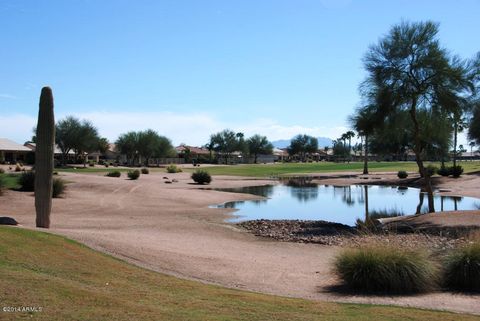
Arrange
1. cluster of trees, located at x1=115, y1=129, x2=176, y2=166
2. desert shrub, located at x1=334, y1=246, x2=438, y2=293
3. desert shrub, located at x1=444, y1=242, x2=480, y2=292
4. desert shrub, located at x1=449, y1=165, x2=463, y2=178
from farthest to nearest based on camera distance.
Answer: cluster of trees, located at x1=115, y1=129, x2=176, y2=166 → desert shrub, located at x1=449, y1=165, x2=463, y2=178 → desert shrub, located at x1=444, y1=242, x2=480, y2=292 → desert shrub, located at x1=334, y1=246, x2=438, y2=293

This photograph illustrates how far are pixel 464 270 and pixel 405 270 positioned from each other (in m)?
1.48

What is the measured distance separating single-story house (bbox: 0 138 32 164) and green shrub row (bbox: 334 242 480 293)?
89.4m

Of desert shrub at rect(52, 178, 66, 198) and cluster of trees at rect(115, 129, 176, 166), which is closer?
desert shrub at rect(52, 178, 66, 198)

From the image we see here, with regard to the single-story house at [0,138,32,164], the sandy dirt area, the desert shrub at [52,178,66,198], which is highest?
the single-story house at [0,138,32,164]

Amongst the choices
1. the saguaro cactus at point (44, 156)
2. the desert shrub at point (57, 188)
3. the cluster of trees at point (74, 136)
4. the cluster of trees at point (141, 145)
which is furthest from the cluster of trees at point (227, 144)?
the saguaro cactus at point (44, 156)

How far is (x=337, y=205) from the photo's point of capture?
4238 centimetres

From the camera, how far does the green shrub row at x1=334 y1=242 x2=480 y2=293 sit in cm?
1227

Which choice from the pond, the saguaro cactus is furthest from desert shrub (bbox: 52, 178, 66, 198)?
the saguaro cactus

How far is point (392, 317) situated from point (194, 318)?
345cm

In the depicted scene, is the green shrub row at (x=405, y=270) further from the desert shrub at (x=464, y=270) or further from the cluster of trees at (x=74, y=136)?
the cluster of trees at (x=74, y=136)

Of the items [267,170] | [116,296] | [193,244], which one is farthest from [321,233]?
[267,170]

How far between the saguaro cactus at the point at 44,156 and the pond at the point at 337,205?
42.2ft

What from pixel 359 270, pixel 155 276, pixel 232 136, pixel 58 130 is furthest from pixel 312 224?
pixel 232 136

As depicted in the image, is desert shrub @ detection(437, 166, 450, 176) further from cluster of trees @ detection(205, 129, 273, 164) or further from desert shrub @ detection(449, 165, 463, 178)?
cluster of trees @ detection(205, 129, 273, 164)
